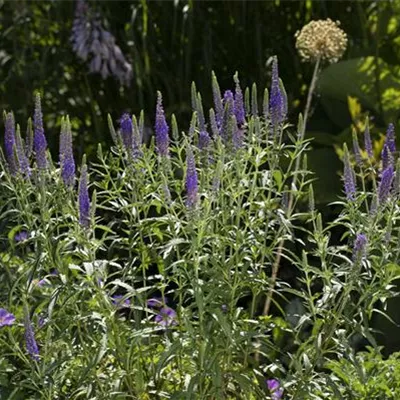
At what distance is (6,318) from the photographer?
2.95 m

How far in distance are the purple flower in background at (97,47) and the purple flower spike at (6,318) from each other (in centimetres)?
265

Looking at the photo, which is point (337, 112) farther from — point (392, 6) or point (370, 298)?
point (370, 298)

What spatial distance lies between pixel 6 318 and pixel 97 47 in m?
2.69

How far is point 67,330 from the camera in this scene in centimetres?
274

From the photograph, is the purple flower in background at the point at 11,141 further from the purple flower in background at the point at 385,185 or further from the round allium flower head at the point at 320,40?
the round allium flower head at the point at 320,40

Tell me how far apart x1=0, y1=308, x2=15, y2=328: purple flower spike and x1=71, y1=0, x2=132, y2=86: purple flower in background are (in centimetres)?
265

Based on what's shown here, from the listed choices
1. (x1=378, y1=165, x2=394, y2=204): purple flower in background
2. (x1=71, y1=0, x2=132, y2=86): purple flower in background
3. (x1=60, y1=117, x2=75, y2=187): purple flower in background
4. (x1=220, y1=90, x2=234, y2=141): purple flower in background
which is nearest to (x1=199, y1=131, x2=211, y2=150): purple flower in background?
(x1=220, y1=90, x2=234, y2=141): purple flower in background

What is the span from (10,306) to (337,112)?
2821mm

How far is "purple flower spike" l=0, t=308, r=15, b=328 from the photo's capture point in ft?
9.61

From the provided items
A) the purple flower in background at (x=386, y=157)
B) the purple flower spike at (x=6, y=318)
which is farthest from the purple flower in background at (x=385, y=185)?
the purple flower spike at (x=6, y=318)

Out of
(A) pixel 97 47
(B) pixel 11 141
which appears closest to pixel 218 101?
(B) pixel 11 141

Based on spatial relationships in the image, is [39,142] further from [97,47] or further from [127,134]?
[97,47]

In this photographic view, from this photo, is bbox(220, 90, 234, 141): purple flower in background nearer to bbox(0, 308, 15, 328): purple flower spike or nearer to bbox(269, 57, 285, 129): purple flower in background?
bbox(269, 57, 285, 129): purple flower in background

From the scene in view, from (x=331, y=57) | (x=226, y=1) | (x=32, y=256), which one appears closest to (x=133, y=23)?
(x=226, y=1)
